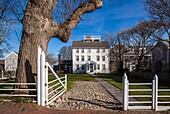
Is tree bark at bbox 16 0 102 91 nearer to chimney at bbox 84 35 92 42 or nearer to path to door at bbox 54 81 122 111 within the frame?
A: path to door at bbox 54 81 122 111

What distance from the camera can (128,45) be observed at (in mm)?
28578

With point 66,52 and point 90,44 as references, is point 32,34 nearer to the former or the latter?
point 90,44

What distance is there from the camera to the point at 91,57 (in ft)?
124

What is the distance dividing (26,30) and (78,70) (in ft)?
104

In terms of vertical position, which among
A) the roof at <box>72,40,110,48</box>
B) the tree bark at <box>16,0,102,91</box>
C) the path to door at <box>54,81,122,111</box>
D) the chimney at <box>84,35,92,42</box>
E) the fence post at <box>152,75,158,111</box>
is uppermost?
the chimney at <box>84,35,92,42</box>

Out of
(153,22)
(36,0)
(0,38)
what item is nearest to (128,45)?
(153,22)

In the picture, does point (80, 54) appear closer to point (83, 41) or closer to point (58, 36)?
point (83, 41)

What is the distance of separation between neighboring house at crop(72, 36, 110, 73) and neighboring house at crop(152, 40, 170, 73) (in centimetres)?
1376

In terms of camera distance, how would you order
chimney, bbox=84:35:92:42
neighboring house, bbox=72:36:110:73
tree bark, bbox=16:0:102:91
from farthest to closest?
chimney, bbox=84:35:92:42 → neighboring house, bbox=72:36:110:73 → tree bark, bbox=16:0:102:91

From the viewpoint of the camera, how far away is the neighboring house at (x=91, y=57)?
121ft

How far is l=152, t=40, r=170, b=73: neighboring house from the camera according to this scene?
2106 centimetres

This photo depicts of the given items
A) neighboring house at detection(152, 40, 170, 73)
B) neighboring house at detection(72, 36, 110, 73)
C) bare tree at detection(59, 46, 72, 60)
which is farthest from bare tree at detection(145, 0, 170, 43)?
bare tree at detection(59, 46, 72, 60)

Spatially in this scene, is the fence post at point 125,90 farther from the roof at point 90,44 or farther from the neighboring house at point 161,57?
the roof at point 90,44

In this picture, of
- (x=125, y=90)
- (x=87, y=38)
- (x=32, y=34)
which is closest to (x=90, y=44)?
(x=87, y=38)
